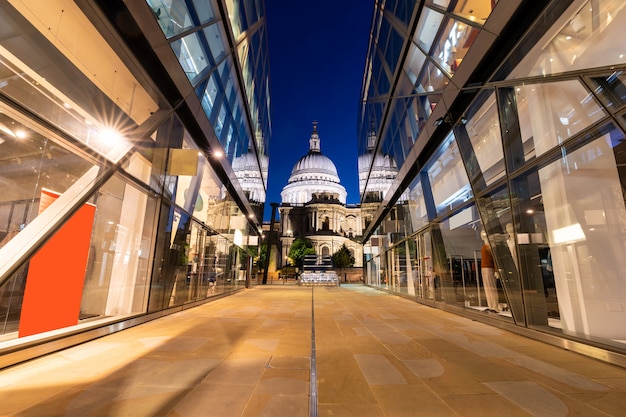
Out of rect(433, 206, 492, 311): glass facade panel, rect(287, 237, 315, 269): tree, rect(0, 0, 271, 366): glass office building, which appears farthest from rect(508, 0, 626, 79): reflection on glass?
rect(287, 237, 315, 269): tree

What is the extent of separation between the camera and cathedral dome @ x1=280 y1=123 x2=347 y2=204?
94.7 meters

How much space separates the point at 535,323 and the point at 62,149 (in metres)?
8.49

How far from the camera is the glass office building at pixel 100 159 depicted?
414 centimetres

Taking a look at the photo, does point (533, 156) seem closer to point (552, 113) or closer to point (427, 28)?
point (552, 113)

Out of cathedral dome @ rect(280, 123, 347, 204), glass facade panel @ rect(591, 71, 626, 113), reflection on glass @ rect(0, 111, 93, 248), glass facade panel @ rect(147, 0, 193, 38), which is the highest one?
cathedral dome @ rect(280, 123, 347, 204)

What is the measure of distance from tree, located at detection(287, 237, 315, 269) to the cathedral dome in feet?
84.8

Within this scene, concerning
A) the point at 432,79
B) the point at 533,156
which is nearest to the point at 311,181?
the point at 432,79

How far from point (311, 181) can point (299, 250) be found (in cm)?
3328

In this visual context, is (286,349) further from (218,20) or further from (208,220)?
(218,20)

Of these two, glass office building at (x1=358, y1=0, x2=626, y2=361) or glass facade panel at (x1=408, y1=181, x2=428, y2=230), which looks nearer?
glass office building at (x1=358, y1=0, x2=626, y2=361)

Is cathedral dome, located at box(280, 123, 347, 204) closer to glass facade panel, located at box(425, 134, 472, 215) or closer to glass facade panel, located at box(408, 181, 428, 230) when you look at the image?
glass facade panel, located at box(408, 181, 428, 230)

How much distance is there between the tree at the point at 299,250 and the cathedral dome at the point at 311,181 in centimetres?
2584

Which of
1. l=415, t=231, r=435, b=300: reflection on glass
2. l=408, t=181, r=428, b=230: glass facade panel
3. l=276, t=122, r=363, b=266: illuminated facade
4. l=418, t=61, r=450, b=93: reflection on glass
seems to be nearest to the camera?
l=418, t=61, r=450, b=93: reflection on glass

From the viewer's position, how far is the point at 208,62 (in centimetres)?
888
